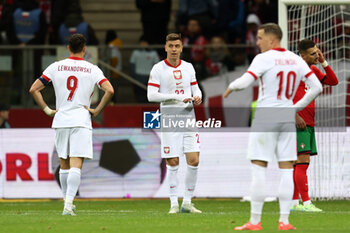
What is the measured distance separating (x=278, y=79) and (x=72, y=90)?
325 centimetres

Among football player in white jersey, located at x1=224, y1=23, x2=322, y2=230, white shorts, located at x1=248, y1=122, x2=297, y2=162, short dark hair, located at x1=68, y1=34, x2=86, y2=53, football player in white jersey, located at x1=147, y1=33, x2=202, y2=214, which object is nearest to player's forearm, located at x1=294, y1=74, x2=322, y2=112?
football player in white jersey, located at x1=224, y1=23, x2=322, y2=230

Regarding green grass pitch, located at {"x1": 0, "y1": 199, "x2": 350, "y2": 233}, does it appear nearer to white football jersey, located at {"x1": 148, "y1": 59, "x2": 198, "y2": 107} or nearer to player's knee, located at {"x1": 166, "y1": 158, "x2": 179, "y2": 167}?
player's knee, located at {"x1": 166, "y1": 158, "x2": 179, "y2": 167}

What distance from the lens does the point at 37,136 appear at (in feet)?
52.9

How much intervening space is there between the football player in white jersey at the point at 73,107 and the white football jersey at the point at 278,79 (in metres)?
2.90

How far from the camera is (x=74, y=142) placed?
36.1ft

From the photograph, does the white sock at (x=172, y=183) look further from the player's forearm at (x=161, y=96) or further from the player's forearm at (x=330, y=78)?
the player's forearm at (x=330, y=78)

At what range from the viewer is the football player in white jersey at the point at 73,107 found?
11.0 m

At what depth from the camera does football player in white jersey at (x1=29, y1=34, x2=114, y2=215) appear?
36.1 ft

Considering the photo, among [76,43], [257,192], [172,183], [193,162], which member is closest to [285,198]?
[257,192]

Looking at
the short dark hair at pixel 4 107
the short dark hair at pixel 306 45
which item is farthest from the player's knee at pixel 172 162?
the short dark hair at pixel 4 107

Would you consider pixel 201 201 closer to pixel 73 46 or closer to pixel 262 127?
pixel 73 46

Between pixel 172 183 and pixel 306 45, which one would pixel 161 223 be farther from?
pixel 306 45

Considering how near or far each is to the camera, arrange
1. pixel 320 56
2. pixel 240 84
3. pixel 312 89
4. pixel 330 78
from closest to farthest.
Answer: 1. pixel 240 84
2. pixel 312 89
3. pixel 320 56
4. pixel 330 78

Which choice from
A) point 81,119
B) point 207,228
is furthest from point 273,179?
point 207,228
